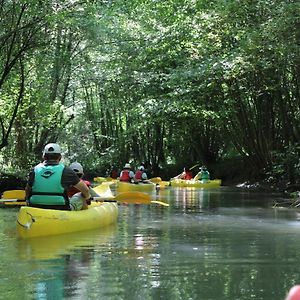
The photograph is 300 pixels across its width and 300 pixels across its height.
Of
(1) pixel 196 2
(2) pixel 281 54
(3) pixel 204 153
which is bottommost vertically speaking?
(3) pixel 204 153

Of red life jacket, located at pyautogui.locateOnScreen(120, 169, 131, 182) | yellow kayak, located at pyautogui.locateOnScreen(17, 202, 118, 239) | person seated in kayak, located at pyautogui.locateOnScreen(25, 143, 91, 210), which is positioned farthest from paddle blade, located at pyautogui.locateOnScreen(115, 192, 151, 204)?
red life jacket, located at pyautogui.locateOnScreen(120, 169, 131, 182)

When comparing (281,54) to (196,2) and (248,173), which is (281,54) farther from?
(248,173)

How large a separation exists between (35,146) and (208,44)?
34.4 ft

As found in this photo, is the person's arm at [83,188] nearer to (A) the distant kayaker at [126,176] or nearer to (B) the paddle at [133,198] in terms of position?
(B) the paddle at [133,198]

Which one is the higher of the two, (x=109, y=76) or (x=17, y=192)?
(x=109, y=76)

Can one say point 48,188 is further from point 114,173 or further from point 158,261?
point 114,173

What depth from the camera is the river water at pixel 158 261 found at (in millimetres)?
4672

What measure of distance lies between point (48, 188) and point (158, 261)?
2.22 metres

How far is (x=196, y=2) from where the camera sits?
1597 cm

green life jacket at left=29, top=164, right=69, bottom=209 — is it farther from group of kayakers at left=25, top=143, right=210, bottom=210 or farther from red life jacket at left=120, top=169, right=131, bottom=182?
red life jacket at left=120, top=169, right=131, bottom=182

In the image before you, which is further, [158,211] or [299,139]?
[299,139]

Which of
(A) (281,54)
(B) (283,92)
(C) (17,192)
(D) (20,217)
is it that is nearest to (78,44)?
(B) (283,92)

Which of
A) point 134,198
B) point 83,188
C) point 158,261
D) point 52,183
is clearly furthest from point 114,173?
point 158,261

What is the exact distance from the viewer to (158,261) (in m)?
5.98
